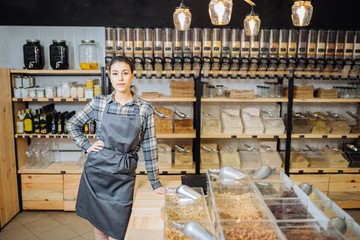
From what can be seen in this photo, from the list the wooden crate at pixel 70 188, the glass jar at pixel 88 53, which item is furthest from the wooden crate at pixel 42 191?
the glass jar at pixel 88 53

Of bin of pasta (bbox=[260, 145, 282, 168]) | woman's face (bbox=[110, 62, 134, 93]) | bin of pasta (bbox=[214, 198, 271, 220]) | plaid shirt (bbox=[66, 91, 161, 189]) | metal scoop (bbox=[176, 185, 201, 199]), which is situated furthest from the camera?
bin of pasta (bbox=[260, 145, 282, 168])

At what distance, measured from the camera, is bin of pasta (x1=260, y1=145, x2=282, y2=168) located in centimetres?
361

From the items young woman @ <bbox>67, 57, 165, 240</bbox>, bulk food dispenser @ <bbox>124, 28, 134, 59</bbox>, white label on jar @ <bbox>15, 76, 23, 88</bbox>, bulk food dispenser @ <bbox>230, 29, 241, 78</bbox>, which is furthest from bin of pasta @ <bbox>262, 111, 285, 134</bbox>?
white label on jar @ <bbox>15, 76, 23, 88</bbox>

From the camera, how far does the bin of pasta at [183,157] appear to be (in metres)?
3.58

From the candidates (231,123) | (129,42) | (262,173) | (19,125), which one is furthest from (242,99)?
(19,125)

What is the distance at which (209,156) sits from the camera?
11.8 ft

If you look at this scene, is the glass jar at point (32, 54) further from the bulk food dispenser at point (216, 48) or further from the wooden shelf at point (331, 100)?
the wooden shelf at point (331, 100)

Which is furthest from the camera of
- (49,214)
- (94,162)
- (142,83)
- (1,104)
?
(142,83)

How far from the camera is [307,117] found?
3.70 meters

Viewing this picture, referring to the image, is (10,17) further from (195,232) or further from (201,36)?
(195,232)

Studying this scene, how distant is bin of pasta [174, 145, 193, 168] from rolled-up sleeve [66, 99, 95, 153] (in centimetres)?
147

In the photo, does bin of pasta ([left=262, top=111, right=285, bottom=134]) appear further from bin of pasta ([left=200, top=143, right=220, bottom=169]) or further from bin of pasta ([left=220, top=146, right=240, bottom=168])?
bin of pasta ([left=200, top=143, right=220, bottom=169])

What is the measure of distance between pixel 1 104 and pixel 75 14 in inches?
49.9

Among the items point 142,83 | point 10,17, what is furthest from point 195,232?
point 10,17
